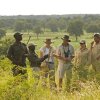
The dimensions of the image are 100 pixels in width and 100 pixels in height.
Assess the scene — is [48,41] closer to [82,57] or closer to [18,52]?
[82,57]

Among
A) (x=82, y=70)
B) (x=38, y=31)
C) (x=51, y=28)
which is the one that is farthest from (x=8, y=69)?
(x=51, y=28)

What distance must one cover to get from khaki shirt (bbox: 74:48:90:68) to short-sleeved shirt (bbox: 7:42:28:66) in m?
1.73

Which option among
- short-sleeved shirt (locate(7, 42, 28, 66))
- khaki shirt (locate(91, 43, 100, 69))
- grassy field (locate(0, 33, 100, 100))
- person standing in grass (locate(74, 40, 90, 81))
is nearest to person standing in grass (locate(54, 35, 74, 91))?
person standing in grass (locate(74, 40, 90, 81))

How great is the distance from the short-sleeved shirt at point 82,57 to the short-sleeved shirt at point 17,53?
1734 mm

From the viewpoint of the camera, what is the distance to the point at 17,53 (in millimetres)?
8688

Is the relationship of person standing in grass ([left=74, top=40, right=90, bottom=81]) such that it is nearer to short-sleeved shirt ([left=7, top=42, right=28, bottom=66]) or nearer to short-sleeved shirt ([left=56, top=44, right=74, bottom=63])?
short-sleeved shirt ([left=56, top=44, right=74, bottom=63])

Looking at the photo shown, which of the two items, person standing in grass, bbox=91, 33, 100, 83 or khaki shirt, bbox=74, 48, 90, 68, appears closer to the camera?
person standing in grass, bbox=91, 33, 100, 83

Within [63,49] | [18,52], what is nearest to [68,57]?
[63,49]

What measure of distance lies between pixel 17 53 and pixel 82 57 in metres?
1.95

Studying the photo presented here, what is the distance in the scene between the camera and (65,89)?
7.18m

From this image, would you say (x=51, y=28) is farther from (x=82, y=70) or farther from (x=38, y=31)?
(x=82, y=70)

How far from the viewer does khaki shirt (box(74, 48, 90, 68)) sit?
9.93 metres

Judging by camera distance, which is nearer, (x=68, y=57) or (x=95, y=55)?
(x=68, y=57)

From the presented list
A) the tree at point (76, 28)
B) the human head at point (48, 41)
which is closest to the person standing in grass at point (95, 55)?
the human head at point (48, 41)
